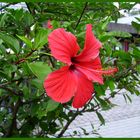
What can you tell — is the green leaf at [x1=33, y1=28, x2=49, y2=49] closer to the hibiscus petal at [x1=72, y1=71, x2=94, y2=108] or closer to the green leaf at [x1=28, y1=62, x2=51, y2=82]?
the green leaf at [x1=28, y1=62, x2=51, y2=82]

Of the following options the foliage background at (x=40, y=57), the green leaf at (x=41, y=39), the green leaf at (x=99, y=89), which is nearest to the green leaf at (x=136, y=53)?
the foliage background at (x=40, y=57)

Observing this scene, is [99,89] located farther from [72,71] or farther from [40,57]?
[72,71]

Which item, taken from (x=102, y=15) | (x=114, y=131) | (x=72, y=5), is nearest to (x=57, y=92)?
(x=72, y=5)

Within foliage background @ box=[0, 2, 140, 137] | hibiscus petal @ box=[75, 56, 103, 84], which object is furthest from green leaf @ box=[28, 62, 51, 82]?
hibiscus petal @ box=[75, 56, 103, 84]

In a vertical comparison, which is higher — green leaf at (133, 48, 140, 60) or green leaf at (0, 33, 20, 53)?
green leaf at (0, 33, 20, 53)

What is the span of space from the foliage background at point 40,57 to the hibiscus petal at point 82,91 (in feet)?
0.26

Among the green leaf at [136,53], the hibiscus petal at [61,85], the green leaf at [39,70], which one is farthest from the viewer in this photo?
the green leaf at [136,53]

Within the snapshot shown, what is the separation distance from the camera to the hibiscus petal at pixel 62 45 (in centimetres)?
58

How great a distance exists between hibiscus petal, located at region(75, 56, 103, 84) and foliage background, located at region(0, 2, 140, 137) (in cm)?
7

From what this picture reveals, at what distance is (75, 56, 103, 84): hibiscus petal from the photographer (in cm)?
63

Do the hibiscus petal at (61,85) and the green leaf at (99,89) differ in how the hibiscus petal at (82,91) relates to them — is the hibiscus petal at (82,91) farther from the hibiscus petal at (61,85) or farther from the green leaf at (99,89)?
the green leaf at (99,89)

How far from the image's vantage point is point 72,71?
614 mm

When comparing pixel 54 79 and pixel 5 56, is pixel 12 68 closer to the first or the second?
pixel 5 56

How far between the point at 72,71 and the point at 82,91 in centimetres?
4
